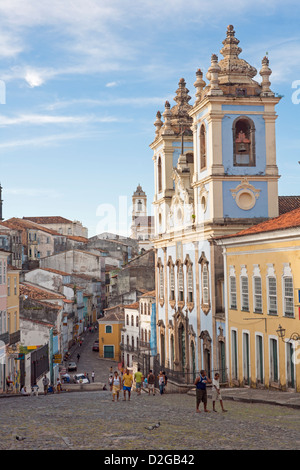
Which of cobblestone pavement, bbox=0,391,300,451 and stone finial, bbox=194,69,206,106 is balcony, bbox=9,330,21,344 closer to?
stone finial, bbox=194,69,206,106

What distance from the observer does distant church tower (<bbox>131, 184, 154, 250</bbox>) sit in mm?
165825

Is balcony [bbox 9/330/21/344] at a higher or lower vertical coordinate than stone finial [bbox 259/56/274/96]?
lower

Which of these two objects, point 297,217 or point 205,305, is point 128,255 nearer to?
point 205,305

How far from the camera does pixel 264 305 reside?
2833 cm

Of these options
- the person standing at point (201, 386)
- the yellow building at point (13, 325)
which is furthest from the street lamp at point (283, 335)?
the yellow building at point (13, 325)

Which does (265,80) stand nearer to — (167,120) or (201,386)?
(167,120)

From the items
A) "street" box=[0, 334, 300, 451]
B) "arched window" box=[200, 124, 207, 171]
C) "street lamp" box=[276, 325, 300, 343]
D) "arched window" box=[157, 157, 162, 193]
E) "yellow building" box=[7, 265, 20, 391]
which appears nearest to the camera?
"street" box=[0, 334, 300, 451]

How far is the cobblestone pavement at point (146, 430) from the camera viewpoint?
14773 millimetres

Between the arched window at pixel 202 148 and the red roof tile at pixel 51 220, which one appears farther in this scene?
the red roof tile at pixel 51 220

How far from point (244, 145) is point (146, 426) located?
23.0 meters

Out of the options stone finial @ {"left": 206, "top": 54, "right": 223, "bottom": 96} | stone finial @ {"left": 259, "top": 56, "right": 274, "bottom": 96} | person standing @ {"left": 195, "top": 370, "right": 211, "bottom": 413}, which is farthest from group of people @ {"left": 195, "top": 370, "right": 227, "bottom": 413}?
stone finial @ {"left": 259, "top": 56, "right": 274, "bottom": 96}

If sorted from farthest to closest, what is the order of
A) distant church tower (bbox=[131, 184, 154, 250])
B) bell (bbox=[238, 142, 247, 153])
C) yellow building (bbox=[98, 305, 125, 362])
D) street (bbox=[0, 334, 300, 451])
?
distant church tower (bbox=[131, 184, 154, 250]) < yellow building (bbox=[98, 305, 125, 362]) < bell (bbox=[238, 142, 247, 153]) < street (bbox=[0, 334, 300, 451])

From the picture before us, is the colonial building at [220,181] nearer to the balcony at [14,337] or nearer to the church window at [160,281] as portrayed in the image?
the church window at [160,281]

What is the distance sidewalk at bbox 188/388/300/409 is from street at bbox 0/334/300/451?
250 mm
